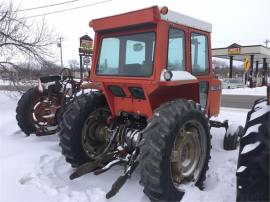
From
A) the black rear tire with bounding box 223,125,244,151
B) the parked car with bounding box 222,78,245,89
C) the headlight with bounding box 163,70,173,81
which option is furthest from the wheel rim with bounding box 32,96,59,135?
the parked car with bounding box 222,78,245,89

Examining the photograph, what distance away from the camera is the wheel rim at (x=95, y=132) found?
5.34 metres

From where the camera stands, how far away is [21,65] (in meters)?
13.4

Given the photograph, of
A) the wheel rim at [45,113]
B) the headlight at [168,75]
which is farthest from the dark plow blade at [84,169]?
the wheel rim at [45,113]

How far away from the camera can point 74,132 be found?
5055 millimetres

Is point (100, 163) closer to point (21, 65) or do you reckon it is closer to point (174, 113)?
point (174, 113)

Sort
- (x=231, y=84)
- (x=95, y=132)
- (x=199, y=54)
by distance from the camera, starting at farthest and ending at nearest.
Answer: (x=231, y=84) → (x=95, y=132) → (x=199, y=54)

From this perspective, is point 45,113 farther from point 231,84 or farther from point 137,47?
point 231,84

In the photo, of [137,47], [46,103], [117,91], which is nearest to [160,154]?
[117,91]

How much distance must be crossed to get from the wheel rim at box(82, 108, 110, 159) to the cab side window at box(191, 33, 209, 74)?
63.8 inches

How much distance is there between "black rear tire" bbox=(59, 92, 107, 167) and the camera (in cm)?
504

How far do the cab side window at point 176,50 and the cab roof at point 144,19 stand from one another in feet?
0.53

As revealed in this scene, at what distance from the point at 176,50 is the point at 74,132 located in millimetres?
1942

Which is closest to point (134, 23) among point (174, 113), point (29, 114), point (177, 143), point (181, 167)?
point (174, 113)

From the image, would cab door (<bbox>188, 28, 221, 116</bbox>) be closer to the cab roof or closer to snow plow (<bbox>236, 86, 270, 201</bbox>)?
the cab roof
